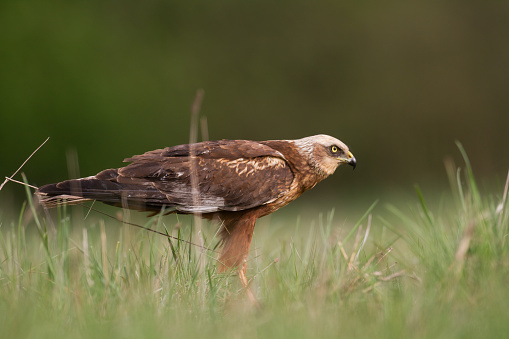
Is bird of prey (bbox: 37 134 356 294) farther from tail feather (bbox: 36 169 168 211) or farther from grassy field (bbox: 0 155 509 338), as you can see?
grassy field (bbox: 0 155 509 338)

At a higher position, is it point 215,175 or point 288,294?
point 215,175

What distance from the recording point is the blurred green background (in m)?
14.0

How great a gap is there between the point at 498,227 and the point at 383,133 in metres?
14.0

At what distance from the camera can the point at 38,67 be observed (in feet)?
45.9

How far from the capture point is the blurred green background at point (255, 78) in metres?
14.0

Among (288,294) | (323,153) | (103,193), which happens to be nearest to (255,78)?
(323,153)

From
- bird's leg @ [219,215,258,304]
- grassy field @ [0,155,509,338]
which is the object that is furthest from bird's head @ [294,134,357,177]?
grassy field @ [0,155,509,338]

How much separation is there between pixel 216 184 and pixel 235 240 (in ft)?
1.34

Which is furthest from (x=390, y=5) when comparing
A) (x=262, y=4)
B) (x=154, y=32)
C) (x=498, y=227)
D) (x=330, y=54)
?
(x=498, y=227)

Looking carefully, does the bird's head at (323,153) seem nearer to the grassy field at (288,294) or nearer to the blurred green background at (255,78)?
the grassy field at (288,294)

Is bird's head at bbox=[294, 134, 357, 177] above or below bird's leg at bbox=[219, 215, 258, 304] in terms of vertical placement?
above

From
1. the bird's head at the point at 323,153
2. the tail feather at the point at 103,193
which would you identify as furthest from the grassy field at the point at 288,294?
the bird's head at the point at 323,153

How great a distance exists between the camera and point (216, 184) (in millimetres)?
4941

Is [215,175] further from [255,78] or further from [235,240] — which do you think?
[255,78]
